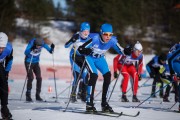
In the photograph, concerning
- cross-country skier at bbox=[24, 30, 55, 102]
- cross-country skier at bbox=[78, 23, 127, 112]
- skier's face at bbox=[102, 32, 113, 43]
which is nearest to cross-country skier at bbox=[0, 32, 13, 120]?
cross-country skier at bbox=[78, 23, 127, 112]

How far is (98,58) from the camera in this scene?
334 inches

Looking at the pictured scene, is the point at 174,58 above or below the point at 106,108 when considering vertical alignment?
above

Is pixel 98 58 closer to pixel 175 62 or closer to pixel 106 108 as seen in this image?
pixel 106 108

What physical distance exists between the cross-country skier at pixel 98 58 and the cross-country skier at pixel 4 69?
1.51 m

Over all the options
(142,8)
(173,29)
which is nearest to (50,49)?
(173,29)

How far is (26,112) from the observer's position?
8.02 meters

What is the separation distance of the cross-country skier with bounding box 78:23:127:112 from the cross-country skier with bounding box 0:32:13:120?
1508 mm

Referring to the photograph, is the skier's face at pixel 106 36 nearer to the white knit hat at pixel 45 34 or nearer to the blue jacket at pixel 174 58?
the blue jacket at pixel 174 58

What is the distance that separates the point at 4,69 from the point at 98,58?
6.89 ft

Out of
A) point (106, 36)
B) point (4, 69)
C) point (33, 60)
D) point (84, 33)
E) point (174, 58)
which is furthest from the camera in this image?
point (33, 60)

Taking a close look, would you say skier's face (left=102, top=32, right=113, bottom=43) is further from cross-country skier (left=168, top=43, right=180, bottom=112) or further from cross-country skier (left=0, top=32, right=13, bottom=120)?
cross-country skier (left=0, top=32, right=13, bottom=120)

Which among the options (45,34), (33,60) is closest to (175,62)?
(33,60)

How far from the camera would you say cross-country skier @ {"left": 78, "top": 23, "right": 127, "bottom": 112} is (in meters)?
8.16

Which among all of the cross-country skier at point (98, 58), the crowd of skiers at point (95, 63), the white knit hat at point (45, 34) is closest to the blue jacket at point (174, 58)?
the crowd of skiers at point (95, 63)
